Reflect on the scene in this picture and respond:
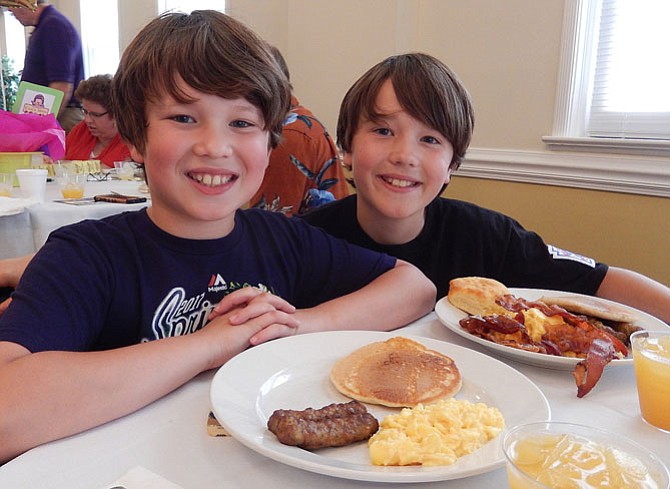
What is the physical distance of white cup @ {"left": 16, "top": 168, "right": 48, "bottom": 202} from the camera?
210cm

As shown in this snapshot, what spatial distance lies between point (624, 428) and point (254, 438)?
48 cm

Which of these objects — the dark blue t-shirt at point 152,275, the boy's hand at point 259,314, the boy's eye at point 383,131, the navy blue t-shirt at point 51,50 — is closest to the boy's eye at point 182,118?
the dark blue t-shirt at point 152,275

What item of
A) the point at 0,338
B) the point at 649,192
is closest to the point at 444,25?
the point at 649,192

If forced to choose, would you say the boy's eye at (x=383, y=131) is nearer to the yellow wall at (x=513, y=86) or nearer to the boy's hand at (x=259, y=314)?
the boy's hand at (x=259, y=314)

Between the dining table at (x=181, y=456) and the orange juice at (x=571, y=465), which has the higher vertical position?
the orange juice at (x=571, y=465)

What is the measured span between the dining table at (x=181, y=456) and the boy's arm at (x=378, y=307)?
0.31 meters

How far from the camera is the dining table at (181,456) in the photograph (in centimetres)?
58

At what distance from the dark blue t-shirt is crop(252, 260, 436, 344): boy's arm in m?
0.10

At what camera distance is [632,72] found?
8.34 feet

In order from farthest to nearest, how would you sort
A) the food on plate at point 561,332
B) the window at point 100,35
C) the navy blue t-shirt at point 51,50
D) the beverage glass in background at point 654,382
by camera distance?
the window at point 100,35
the navy blue t-shirt at point 51,50
the food on plate at point 561,332
the beverage glass in background at point 654,382

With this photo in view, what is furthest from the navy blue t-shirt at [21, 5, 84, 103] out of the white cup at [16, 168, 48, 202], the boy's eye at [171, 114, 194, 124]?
the boy's eye at [171, 114, 194, 124]

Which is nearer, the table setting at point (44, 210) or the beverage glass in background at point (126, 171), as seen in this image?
the table setting at point (44, 210)

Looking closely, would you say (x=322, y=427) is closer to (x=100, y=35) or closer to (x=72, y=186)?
(x=72, y=186)

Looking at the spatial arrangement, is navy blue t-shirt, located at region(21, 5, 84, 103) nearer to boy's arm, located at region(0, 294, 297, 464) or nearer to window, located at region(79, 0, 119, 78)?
window, located at region(79, 0, 119, 78)
